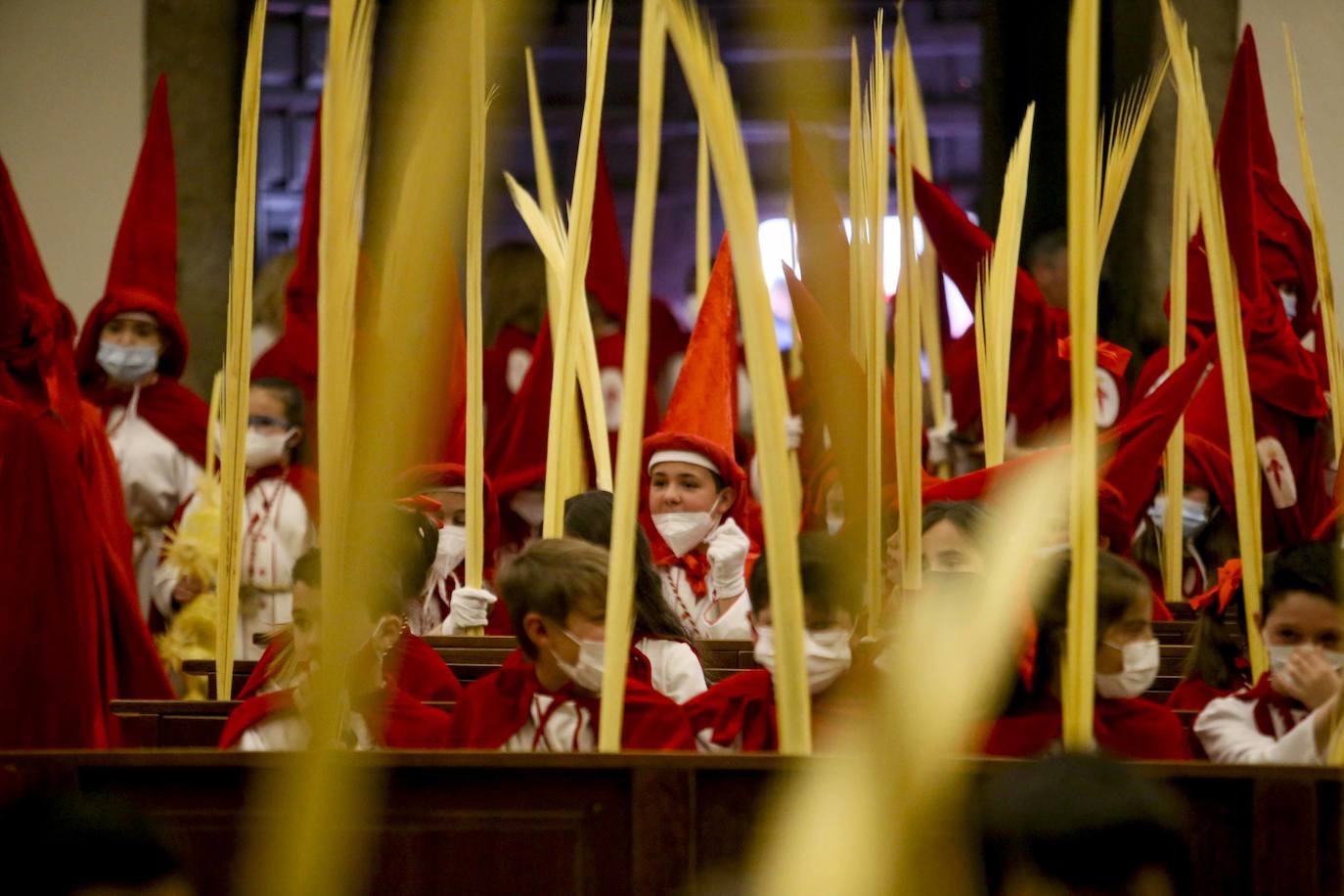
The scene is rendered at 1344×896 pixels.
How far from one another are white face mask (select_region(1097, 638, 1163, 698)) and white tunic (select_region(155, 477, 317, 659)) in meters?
2.34

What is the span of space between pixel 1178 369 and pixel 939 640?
194 centimetres

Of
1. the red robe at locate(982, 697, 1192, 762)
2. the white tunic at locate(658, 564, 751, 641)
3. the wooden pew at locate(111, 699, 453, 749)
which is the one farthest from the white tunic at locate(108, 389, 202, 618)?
the red robe at locate(982, 697, 1192, 762)

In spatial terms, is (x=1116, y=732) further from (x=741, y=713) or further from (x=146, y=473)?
(x=146, y=473)

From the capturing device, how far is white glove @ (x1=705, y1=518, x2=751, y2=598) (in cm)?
359

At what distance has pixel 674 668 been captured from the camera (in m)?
2.74

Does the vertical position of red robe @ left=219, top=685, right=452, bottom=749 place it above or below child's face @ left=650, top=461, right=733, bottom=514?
below

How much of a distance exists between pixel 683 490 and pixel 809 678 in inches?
55.4

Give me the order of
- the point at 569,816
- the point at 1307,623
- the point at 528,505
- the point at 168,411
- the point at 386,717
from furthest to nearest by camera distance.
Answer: the point at 528,505, the point at 168,411, the point at 386,717, the point at 1307,623, the point at 569,816

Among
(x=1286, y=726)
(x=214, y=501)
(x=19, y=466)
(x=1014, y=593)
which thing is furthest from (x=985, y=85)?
(x=1014, y=593)

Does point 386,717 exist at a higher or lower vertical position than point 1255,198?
lower

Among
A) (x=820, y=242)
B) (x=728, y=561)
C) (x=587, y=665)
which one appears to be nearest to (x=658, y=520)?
(x=728, y=561)

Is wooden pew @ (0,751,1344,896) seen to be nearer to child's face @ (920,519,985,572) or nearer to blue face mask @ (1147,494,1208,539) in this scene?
child's face @ (920,519,985,572)

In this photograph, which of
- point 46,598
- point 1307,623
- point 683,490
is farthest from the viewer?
point 683,490

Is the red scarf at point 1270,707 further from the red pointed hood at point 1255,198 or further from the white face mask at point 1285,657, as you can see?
the red pointed hood at point 1255,198
